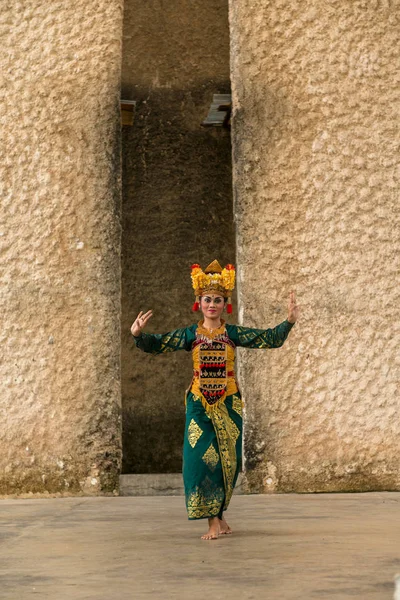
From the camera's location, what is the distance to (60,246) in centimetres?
691

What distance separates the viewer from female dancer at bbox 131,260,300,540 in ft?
16.1

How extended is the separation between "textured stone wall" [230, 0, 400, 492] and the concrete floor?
502mm

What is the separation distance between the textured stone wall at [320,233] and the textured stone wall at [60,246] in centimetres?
92

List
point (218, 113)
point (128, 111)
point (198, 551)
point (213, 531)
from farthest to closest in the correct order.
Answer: point (218, 113) < point (128, 111) < point (213, 531) < point (198, 551)

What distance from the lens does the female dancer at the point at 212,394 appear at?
16.1ft

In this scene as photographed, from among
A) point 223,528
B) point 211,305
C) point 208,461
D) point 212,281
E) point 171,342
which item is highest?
point 212,281

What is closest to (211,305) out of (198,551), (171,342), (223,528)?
(171,342)

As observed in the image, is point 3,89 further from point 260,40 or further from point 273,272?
point 273,272

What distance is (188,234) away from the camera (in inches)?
381

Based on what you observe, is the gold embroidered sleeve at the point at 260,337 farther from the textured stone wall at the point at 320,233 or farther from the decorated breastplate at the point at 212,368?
the textured stone wall at the point at 320,233

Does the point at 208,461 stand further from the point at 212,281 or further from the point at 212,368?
the point at 212,281

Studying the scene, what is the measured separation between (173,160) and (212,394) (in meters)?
4.99

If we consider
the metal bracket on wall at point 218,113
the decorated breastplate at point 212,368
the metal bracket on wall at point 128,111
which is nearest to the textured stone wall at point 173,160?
the metal bracket on wall at point 218,113

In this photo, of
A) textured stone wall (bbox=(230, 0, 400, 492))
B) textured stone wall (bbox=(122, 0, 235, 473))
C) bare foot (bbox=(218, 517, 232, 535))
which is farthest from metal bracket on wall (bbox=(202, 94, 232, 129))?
bare foot (bbox=(218, 517, 232, 535))
